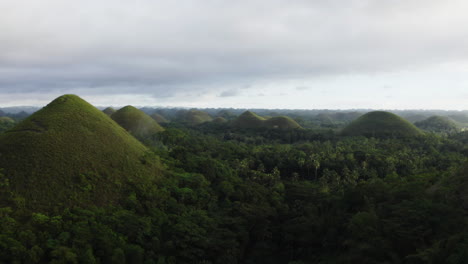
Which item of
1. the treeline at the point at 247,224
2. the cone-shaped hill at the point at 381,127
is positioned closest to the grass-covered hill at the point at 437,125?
the cone-shaped hill at the point at 381,127

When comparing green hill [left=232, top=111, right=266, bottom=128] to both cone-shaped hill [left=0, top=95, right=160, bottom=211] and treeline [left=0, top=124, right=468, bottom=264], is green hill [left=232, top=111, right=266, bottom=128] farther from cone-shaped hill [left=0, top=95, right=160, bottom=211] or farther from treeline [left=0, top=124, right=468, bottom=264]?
cone-shaped hill [left=0, top=95, right=160, bottom=211]

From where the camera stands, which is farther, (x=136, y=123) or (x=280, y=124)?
(x=280, y=124)

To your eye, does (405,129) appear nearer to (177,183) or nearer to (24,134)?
(177,183)

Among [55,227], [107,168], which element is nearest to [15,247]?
[55,227]

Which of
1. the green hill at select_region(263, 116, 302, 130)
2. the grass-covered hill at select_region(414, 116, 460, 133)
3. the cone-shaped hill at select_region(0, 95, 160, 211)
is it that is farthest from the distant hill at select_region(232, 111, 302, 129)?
the cone-shaped hill at select_region(0, 95, 160, 211)

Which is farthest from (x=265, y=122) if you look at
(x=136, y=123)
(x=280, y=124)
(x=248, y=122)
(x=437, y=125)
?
(x=437, y=125)

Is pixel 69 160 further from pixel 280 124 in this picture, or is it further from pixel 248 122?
pixel 248 122
